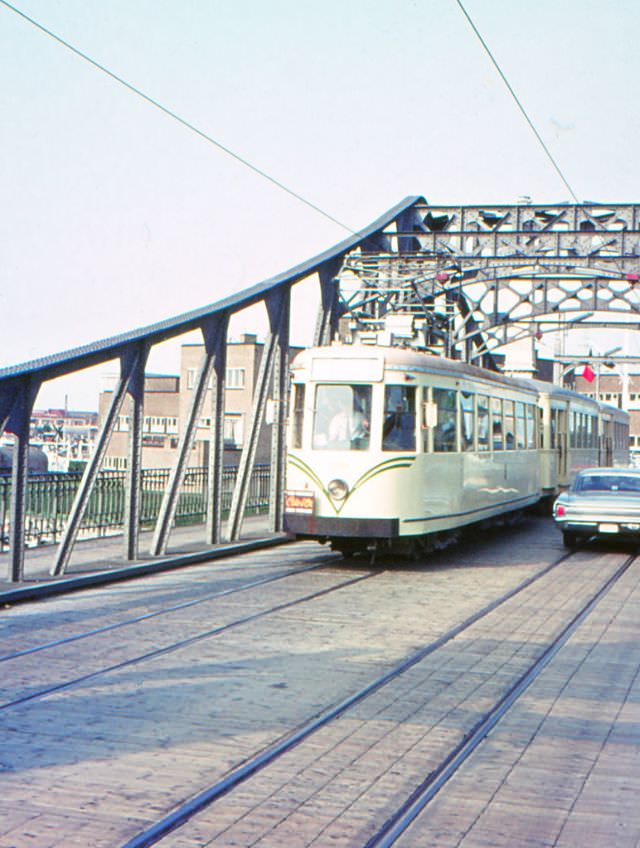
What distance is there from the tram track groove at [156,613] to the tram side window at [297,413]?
6.00 ft

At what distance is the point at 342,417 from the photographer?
15.7 m

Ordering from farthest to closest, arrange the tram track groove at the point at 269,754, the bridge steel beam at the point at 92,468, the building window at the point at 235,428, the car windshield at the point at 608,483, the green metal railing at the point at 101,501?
the building window at the point at 235,428
the car windshield at the point at 608,483
the green metal railing at the point at 101,501
the bridge steel beam at the point at 92,468
the tram track groove at the point at 269,754

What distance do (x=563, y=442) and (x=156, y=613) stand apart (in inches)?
709

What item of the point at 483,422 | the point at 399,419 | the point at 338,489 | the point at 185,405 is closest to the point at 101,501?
the point at 338,489

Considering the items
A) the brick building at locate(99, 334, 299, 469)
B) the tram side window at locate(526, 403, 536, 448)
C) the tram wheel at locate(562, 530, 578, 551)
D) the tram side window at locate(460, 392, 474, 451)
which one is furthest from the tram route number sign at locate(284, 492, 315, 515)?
the brick building at locate(99, 334, 299, 469)

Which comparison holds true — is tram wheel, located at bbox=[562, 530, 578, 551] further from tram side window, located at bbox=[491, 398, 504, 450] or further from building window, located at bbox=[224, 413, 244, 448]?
building window, located at bbox=[224, 413, 244, 448]

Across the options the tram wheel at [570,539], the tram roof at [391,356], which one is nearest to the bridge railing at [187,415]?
the tram roof at [391,356]

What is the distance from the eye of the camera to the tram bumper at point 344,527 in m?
15.3

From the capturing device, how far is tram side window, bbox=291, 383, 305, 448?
52.5ft

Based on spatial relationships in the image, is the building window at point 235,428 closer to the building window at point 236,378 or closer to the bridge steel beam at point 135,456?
the building window at point 236,378

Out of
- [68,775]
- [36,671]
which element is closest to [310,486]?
[36,671]

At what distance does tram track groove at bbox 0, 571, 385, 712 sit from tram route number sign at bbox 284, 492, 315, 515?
1448 mm

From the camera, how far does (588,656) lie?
984 cm

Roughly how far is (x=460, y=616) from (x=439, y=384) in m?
5.29
